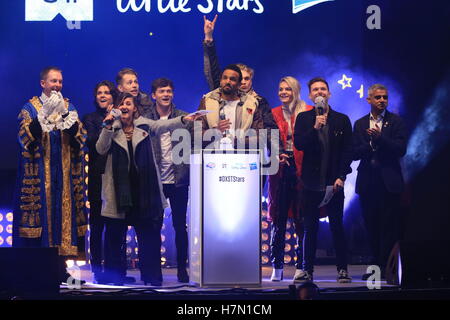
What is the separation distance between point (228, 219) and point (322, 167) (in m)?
1.15

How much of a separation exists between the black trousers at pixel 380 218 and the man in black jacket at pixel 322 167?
22.9 inches

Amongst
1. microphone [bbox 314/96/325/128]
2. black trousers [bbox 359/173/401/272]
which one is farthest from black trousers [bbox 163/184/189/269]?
black trousers [bbox 359/173/401/272]

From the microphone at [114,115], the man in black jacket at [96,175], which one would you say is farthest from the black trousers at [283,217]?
the microphone at [114,115]

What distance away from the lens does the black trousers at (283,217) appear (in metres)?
8.13

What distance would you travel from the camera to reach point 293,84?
8.72 m

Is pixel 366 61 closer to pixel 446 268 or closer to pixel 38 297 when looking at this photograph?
pixel 446 268

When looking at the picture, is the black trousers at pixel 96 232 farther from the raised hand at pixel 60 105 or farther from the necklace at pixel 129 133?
the raised hand at pixel 60 105

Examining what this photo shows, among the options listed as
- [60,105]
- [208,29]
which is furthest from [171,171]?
[208,29]

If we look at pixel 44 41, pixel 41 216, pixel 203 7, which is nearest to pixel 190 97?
pixel 203 7

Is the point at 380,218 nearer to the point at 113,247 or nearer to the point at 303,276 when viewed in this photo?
the point at 303,276

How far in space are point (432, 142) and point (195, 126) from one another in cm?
288

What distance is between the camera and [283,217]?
8.21 metres

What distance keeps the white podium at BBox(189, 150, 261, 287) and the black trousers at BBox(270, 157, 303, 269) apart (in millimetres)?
811

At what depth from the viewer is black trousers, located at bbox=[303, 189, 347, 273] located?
7.85 m
